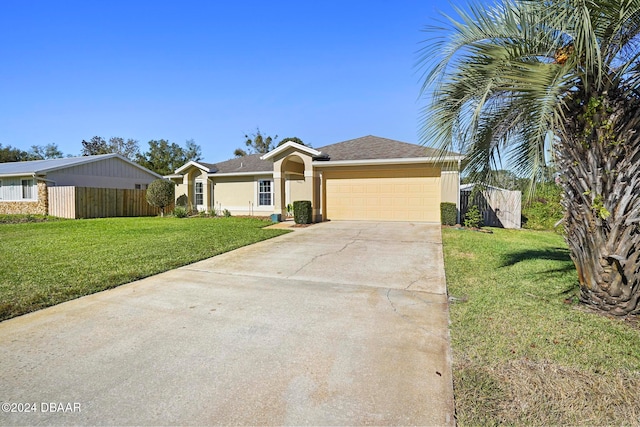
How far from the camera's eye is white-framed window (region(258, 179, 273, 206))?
770 inches

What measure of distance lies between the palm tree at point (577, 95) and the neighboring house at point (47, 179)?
24.7 meters

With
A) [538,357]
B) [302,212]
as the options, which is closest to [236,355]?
[538,357]

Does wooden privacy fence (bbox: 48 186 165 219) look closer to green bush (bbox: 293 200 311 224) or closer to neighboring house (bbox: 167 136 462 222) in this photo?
neighboring house (bbox: 167 136 462 222)

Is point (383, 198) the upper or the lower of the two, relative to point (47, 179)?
lower

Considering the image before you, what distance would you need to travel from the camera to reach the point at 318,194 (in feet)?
54.1

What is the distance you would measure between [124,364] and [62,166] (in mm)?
23890

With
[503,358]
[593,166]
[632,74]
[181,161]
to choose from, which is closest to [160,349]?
[503,358]

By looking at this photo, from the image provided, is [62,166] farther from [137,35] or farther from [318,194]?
[318,194]

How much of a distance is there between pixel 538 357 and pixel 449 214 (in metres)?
11.3

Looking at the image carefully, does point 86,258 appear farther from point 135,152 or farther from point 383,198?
point 135,152

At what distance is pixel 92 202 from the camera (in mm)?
19734

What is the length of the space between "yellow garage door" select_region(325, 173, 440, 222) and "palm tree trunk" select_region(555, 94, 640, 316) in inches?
430

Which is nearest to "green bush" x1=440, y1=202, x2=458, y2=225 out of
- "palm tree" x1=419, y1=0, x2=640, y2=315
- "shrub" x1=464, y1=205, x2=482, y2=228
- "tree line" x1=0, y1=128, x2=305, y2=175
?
"shrub" x1=464, y1=205, x2=482, y2=228

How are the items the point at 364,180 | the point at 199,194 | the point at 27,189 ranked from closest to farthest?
the point at 364,180, the point at 199,194, the point at 27,189
